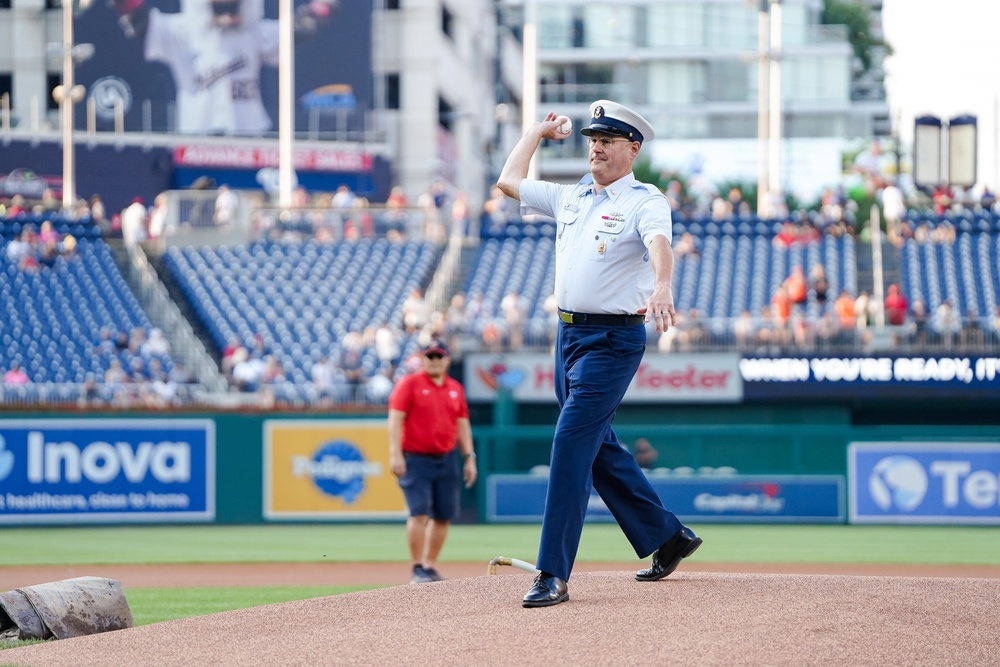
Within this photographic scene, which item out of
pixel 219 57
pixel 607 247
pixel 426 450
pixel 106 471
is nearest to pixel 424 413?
pixel 426 450

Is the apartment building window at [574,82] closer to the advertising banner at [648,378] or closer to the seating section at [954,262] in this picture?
the seating section at [954,262]

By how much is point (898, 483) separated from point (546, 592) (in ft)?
47.6

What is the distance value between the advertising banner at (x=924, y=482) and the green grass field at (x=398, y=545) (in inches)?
9.3

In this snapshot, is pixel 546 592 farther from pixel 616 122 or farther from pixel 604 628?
pixel 616 122

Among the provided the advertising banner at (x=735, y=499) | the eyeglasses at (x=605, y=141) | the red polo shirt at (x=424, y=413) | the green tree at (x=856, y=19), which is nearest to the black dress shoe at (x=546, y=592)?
the eyeglasses at (x=605, y=141)

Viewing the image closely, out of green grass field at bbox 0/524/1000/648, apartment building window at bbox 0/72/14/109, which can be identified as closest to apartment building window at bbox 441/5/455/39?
apartment building window at bbox 0/72/14/109

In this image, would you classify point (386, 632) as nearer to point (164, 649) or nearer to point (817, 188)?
point (164, 649)

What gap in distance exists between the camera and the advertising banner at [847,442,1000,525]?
19.4 metres

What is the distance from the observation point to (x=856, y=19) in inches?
3297

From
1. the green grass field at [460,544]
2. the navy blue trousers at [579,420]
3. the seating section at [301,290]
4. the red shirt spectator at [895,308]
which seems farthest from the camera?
the seating section at [301,290]

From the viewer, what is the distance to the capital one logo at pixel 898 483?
19.7m

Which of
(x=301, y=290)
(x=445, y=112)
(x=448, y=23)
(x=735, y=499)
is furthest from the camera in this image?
(x=445, y=112)

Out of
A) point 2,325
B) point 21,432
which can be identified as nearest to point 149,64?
point 2,325

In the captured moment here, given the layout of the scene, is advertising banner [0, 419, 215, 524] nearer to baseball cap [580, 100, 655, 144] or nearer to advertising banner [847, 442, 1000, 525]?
advertising banner [847, 442, 1000, 525]
